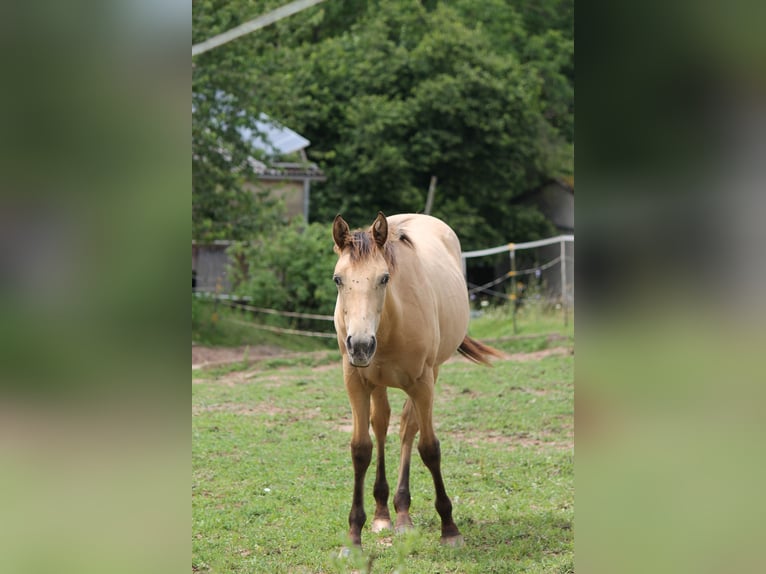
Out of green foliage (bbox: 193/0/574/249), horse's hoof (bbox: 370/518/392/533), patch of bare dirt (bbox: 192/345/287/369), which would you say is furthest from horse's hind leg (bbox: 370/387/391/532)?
green foliage (bbox: 193/0/574/249)

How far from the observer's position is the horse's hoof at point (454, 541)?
170 inches

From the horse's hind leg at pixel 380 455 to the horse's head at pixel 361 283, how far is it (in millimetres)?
836

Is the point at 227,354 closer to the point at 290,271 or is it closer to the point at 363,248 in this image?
the point at 290,271

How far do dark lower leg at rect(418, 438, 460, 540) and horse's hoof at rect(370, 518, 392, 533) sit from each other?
0.35m

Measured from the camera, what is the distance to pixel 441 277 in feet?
16.1

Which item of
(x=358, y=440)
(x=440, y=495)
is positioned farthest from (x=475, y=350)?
(x=358, y=440)

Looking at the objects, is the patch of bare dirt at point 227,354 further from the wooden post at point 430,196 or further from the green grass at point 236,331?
the wooden post at point 430,196

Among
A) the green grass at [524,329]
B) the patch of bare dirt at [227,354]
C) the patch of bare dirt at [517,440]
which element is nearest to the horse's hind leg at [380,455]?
the patch of bare dirt at [517,440]

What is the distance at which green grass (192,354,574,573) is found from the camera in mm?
4160

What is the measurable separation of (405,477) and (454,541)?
0.54 m

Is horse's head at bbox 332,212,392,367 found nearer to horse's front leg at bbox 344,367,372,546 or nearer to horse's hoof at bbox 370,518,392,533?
horse's front leg at bbox 344,367,372,546

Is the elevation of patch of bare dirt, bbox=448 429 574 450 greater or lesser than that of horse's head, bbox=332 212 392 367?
lesser
